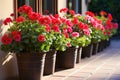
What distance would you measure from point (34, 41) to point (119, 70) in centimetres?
208

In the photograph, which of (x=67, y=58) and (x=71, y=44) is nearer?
(x=71, y=44)

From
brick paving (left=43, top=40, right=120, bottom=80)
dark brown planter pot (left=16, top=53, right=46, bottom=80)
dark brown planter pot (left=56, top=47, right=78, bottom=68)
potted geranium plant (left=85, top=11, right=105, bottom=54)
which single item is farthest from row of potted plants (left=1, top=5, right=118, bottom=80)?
potted geranium plant (left=85, top=11, right=105, bottom=54)

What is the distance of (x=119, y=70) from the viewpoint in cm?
670

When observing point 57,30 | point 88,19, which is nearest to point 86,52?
point 88,19

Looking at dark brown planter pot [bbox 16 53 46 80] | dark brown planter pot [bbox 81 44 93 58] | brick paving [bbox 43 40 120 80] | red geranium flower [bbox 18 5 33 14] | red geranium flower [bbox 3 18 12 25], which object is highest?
red geranium flower [bbox 18 5 33 14]

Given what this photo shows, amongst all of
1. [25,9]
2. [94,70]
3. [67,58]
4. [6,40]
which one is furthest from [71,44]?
[6,40]

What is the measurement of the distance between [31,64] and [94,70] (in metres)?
1.63

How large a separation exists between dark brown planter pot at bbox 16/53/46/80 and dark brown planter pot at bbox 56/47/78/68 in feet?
4.23

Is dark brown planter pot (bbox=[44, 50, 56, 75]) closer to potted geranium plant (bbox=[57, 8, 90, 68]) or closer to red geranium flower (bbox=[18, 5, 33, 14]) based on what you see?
potted geranium plant (bbox=[57, 8, 90, 68])

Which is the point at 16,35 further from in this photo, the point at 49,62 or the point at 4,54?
the point at 49,62

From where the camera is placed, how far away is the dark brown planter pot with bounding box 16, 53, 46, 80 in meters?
5.45

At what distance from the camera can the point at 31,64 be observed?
5.48 meters

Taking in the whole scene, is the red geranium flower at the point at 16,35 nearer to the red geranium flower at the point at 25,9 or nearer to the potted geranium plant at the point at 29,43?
the potted geranium plant at the point at 29,43

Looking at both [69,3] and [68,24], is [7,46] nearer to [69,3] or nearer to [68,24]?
[68,24]
